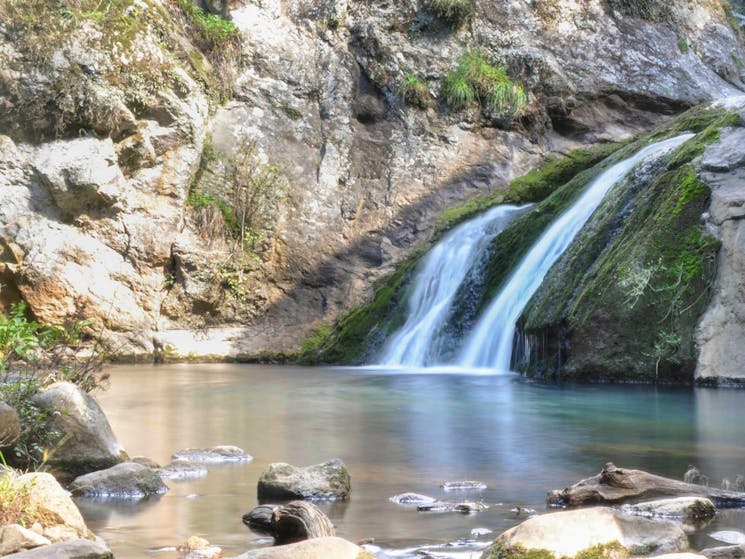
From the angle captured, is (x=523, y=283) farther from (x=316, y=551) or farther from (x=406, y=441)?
(x=316, y=551)

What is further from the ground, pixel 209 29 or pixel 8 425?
pixel 209 29

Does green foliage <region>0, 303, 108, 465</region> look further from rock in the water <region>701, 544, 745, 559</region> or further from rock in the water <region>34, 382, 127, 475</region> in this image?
rock in the water <region>701, 544, 745, 559</region>

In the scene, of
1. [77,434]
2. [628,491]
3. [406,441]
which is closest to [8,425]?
[77,434]

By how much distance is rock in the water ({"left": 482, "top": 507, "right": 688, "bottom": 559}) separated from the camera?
3.28 m

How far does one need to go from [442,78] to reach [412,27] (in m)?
1.62

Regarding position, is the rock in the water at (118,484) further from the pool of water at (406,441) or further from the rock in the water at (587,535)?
the rock in the water at (587,535)

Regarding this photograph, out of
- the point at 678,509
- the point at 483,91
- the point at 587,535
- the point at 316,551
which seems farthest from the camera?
the point at 483,91

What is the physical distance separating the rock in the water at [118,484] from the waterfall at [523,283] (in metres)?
8.98

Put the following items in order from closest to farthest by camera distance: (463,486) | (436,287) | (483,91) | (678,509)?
(678,509), (463,486), (436,287), (483,91)

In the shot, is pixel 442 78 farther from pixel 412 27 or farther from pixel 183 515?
pixel 183 515

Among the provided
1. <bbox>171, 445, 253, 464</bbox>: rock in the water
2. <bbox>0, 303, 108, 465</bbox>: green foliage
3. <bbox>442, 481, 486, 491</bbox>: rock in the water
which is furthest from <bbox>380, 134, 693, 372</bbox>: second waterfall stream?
<bbox>442, 481, 486, 491</bbox>: rock in the water

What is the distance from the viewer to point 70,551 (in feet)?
10.6

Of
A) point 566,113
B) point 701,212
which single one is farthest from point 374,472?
point 566,113

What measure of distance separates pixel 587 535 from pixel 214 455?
10.5ft
